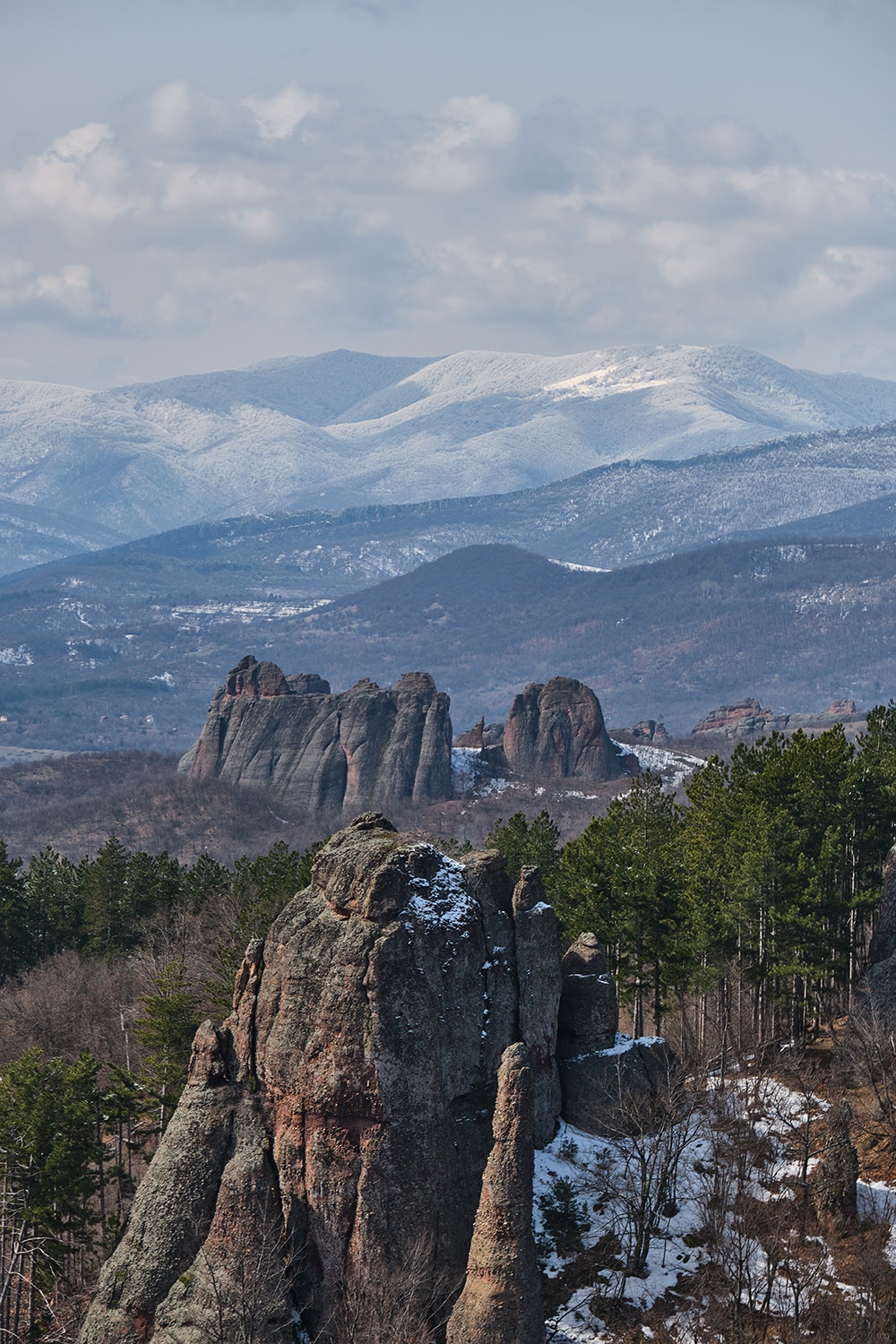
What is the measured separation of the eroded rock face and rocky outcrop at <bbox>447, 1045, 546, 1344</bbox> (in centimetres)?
9

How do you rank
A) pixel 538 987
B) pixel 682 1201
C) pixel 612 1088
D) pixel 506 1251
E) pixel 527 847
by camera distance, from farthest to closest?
pixel 527 847, pixel 612 1088, pixel 682 1201, pixel 538 987, pixel 506 1251

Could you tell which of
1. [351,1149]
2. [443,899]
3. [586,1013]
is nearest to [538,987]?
[586,1013]

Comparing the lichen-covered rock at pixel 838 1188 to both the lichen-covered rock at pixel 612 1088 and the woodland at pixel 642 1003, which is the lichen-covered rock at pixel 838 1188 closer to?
the woodland at pixel 642 1003

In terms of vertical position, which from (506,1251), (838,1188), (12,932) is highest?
(12,932)

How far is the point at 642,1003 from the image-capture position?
70750mm

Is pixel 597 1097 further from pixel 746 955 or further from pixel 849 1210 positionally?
pixel 746 955

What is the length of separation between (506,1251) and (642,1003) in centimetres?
2875

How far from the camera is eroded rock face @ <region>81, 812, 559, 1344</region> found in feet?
147

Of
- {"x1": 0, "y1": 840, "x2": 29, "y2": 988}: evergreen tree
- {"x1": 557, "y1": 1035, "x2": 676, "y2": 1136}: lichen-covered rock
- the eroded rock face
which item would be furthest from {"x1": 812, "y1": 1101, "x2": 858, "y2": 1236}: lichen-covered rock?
{"x1": 0, "y1": 840, "x2": 29, "y2": 988}: evergreen tree

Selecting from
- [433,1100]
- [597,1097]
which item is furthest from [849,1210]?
[433,1100]

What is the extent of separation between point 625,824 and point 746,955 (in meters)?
14.7

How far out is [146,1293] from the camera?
149 feet

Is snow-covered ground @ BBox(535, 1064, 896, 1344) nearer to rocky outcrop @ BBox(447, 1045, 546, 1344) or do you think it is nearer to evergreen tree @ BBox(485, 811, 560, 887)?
rocky outcrop @ BBox(447, 1045, 546, 1344)

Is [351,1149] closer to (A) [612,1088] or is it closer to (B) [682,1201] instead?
(A) [612,1088]
